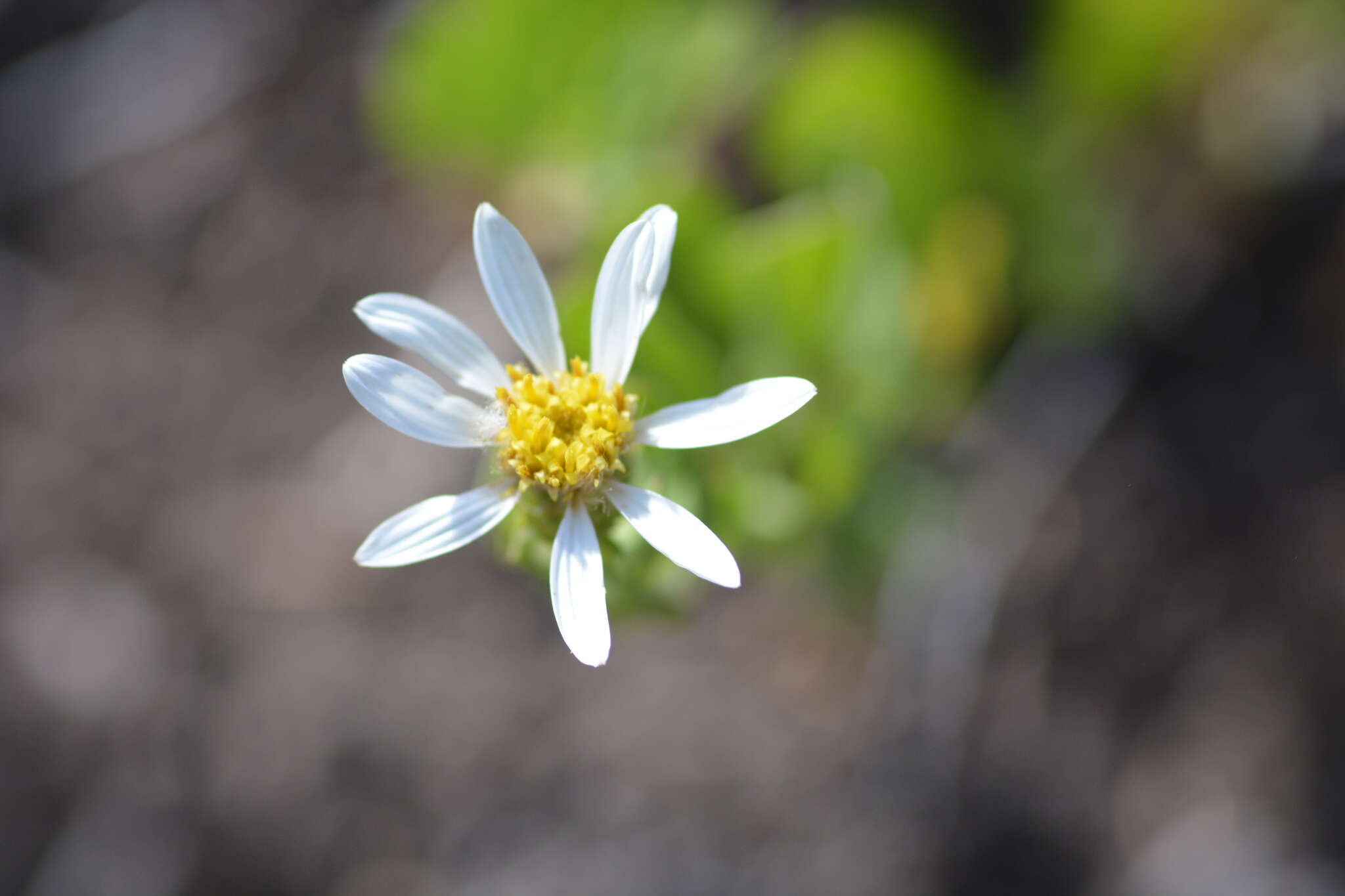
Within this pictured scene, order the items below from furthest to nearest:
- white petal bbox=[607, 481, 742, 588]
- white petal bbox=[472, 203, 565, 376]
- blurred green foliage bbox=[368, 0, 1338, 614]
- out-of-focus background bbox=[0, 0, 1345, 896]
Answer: out-of-focus background bbox=[0, 0, 1345, 896], blurred green foliage bbox=[368, 0, 1338, 614], white petal bbox=[472, 203, 565, 376], white petal bbox=[607, 481, 742, 588]

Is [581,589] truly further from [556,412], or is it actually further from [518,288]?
[518,288]

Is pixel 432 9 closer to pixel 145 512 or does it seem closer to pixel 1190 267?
pixel 145 512

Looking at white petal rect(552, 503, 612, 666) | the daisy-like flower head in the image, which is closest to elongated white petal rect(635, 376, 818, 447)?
the daisy-like flower head

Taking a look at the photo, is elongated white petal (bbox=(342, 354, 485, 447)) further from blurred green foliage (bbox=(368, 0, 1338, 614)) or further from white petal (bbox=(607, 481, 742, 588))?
blurred green foliage (bbox=(368, 0, 1338, 614))

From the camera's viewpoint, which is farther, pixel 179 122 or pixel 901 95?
pixel 179 122

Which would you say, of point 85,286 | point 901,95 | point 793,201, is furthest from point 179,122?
point 901,95

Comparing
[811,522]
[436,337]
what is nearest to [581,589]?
[436,337]
